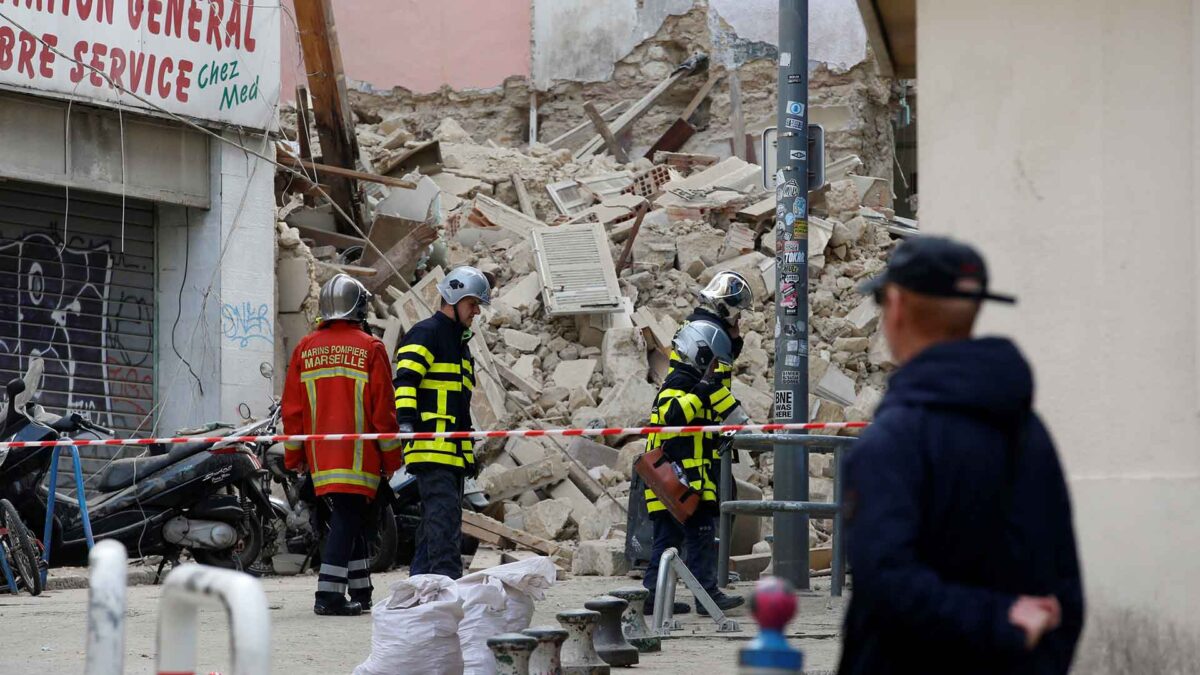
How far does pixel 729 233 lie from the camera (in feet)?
57.8

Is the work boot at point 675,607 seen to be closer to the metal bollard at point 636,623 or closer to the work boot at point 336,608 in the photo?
the metal bollard at point 636,623

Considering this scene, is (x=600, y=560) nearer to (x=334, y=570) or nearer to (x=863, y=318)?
(x=334, y=570)

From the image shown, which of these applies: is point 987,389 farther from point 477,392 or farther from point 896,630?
point 477,392

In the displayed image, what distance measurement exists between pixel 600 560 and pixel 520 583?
16.5 feet

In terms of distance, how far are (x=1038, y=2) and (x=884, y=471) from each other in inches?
133

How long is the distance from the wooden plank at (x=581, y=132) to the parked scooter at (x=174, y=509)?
1244 cm

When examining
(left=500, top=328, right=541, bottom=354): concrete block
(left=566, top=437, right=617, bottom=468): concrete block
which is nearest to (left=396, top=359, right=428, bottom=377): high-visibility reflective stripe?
(left=566, top=437, right=617, bottom=468): concrete block

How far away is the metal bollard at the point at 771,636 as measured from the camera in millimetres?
2725

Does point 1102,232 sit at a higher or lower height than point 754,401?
higher

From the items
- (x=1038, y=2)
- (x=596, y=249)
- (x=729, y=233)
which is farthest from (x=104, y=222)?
(x=1038, y=2)

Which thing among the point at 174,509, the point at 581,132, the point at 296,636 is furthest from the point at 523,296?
the point at 296,636

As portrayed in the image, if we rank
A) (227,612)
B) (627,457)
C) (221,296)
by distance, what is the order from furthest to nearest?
(221,296)
(627,457)
(227,612)

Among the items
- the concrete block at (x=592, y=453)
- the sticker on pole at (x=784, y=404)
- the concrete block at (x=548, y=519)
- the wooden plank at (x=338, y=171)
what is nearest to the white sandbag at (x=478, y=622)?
the sticker on pole at (x=784, y=404)

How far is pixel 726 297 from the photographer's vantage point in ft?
32.6
